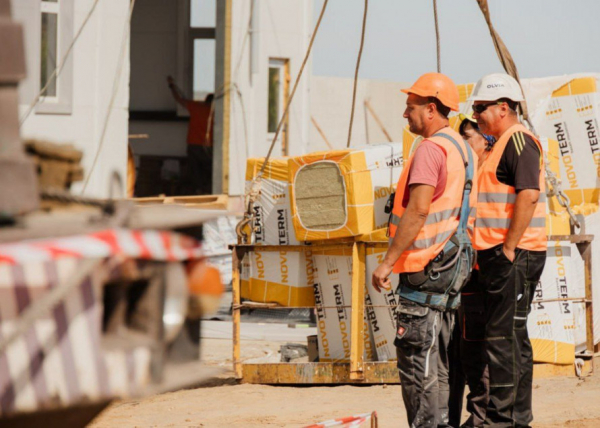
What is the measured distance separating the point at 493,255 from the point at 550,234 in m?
2.34

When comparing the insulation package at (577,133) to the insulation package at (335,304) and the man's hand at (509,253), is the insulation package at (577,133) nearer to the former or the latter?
the insulation package at (335,304)

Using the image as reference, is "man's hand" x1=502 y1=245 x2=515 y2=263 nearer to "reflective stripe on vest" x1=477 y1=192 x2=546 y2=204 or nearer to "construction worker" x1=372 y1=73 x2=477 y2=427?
"reflective stripe on vest" x1=477 y1=192 x2=546 y2=204

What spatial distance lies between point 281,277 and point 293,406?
129 cm

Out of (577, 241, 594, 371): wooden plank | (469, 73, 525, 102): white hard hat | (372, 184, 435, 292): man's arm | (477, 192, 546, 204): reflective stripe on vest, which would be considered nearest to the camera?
(372, 184, 435, 292): man's arm

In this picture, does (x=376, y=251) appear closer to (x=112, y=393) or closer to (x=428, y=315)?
(x=428, y=315)

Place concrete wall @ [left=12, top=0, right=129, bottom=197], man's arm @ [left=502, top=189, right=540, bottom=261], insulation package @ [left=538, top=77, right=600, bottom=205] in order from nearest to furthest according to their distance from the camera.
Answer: man's arm @ [left=502, top=189, right=540, bottom=261], insulation package @ [left=538, top=77, right=600, bottom=205], concrete wall @ [left=12, top=0, right=129, bottom=197]

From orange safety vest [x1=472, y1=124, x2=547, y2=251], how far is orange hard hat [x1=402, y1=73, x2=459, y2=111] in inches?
24.2

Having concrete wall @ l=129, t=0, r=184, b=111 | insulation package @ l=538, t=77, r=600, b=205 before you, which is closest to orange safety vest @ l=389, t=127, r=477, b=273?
insulation package @ l=538, t=77, r=600, b=205

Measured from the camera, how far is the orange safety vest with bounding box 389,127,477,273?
17.7ft

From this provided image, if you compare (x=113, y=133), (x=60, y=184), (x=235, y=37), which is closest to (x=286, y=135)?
(x=235, y=37)

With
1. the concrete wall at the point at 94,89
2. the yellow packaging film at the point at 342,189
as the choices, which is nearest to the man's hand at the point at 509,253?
the yellow packaging film at the point at 342,189

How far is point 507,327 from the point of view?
19.6 feet

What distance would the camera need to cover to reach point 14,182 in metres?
2.61

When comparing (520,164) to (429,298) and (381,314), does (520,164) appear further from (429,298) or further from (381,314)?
(381,314)
